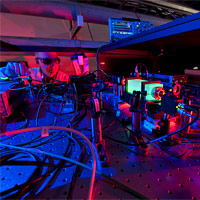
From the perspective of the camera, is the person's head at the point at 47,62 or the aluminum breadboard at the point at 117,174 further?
Result: the person's head at the point at 47,62

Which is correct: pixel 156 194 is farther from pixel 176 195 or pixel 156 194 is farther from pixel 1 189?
pixel 1 189

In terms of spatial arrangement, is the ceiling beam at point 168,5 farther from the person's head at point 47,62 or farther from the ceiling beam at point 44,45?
the person's head at point 47,62

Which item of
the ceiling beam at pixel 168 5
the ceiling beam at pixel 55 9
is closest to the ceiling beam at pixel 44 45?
the ceiling beam at pixel 55 9

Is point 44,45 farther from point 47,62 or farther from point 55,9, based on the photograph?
point 55,9

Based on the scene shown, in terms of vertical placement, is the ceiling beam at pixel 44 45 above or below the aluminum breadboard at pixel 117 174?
above

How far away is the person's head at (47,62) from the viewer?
5.42 ft

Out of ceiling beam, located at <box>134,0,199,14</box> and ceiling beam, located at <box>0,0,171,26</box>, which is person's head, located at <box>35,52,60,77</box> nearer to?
ceiling beam, located at <box>0,0,171,26</box>

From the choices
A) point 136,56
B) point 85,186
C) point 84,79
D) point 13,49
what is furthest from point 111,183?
point 13,49

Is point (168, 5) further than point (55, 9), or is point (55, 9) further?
point (168, 5)

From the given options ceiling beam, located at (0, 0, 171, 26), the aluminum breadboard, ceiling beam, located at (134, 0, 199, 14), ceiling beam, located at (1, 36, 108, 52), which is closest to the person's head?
ceiling beam, located at (1, 36, 108, 52)

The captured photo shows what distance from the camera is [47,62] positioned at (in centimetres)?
165

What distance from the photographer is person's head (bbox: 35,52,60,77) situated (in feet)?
Result: 5.42

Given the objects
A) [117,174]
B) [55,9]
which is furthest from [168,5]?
[117,174]

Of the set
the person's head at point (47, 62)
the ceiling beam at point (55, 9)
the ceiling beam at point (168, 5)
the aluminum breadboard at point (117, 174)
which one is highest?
the ceiling beam at point (168, 5)
